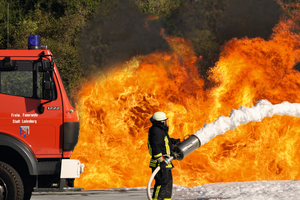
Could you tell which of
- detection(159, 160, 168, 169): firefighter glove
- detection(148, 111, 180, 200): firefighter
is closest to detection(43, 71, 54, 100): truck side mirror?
detection(148, 111, 180, 200): firefighter

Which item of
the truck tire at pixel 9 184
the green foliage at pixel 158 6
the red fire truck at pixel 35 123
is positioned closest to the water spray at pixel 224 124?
the red fire truck at pixel 35 123

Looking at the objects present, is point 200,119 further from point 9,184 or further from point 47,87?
point 9,184

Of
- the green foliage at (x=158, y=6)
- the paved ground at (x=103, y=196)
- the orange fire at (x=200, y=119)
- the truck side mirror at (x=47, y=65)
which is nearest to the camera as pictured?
the truck side mirror at (x=47, y=65)

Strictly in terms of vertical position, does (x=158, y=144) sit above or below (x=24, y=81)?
below

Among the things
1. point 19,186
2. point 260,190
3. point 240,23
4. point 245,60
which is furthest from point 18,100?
point 240,23

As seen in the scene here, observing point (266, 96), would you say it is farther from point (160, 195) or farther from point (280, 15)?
point (160, 195)

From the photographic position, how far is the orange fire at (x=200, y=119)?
49.5 feet

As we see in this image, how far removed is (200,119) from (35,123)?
886 centimetres

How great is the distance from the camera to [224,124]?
9617 mm

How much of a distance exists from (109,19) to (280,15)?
26.3ft

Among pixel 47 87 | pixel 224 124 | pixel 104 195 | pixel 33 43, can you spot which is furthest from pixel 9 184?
pixel 224 124

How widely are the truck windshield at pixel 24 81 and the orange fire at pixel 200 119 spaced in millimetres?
7398

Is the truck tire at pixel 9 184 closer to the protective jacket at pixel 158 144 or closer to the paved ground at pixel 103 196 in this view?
the protective jacket at pixel 158 144

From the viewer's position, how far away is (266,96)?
1605cm
